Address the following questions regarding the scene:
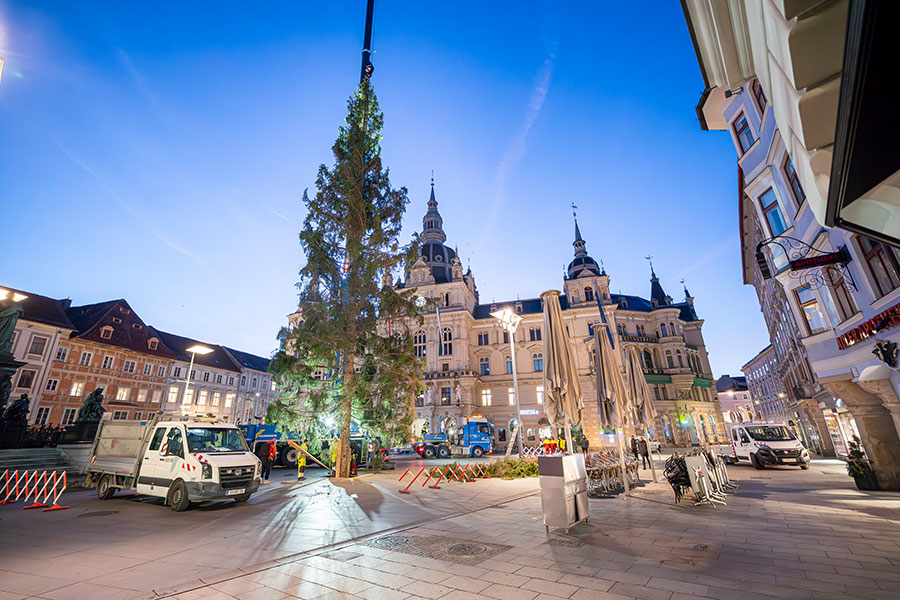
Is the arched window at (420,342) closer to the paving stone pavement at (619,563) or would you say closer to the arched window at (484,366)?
the arched window at (484,366)

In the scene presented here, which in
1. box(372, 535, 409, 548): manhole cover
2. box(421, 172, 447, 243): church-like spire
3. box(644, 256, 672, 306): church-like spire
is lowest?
box(372, 535, 409, 548): manhole cover

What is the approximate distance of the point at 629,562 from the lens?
18.2 feet

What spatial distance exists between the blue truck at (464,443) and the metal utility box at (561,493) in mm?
26355

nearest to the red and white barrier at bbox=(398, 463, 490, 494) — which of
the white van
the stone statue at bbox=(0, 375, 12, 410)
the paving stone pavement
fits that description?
the paving stone pavement

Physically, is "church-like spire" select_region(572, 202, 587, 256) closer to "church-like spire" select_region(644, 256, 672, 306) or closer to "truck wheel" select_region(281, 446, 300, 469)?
"church-like spire" select_region(644, 256, 672, 306)

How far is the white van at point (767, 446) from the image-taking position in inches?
688

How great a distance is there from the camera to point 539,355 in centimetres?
5000

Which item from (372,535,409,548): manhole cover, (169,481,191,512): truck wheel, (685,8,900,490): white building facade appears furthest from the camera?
(169,481,191,512): truck wheel

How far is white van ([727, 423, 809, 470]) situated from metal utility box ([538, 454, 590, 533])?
620 inches

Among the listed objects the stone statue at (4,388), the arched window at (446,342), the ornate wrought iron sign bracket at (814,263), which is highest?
the arched window at (446,342)

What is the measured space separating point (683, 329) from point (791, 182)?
49.9 metres

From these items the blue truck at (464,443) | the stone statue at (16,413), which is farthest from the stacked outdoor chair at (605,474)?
the stone statue at (16,413)

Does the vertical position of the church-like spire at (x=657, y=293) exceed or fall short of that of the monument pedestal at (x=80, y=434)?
it exceeds it

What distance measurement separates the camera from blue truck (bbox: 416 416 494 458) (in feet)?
108
